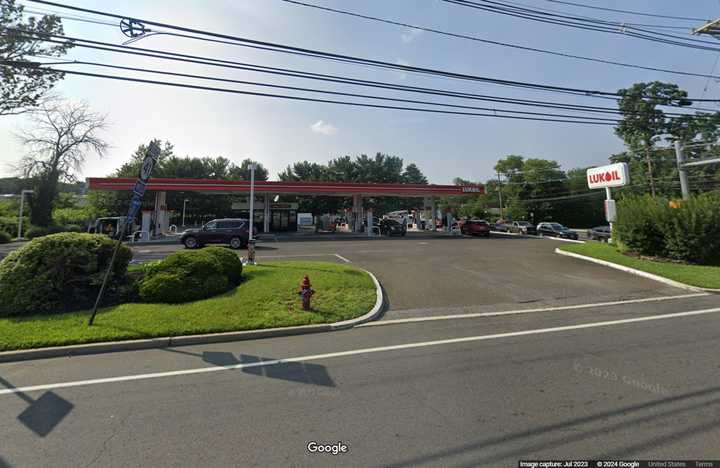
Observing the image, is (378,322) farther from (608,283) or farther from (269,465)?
(608,283)

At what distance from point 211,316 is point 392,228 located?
74.4 ft

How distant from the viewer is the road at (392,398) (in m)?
2.68

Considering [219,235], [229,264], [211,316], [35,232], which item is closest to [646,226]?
[229,264]

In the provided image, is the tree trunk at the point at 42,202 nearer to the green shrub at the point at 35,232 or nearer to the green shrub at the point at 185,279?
the green shrub at the point at 35,232

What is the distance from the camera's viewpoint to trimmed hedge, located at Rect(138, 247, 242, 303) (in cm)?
725

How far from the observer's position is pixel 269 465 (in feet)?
8.16

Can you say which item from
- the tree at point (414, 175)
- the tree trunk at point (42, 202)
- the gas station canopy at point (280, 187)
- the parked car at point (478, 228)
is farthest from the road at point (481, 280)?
the tree at point (414, 175)

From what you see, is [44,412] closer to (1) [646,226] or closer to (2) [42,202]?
(1) [646,226]

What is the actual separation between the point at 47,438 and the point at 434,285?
28.3 feet

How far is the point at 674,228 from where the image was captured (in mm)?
13016

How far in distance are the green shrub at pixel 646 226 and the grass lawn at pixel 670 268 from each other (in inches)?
31.5

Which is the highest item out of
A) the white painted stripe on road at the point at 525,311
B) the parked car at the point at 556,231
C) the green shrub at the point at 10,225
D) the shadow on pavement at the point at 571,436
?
the green shrub at the point at 10,225

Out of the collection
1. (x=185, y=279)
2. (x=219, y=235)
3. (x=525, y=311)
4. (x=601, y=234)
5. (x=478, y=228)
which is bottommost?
(x=525, y=311)

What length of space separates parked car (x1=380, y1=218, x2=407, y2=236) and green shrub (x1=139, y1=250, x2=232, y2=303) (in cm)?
2060
